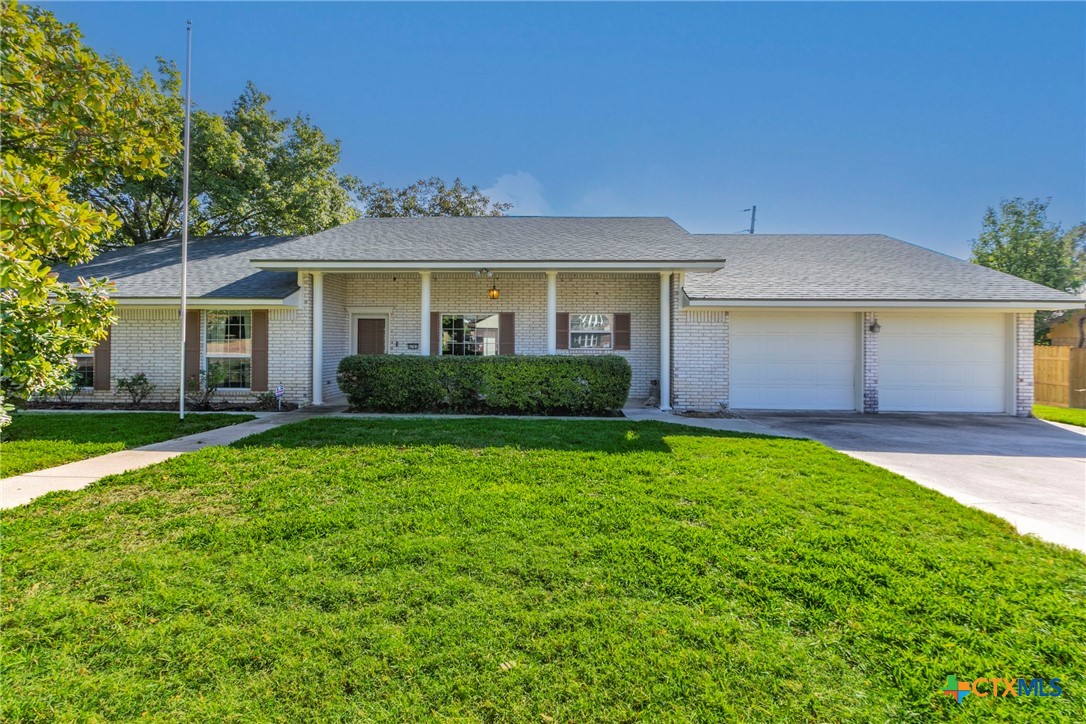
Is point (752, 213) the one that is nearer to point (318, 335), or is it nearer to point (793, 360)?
point (793, 360)

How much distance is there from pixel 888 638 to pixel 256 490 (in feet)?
16.6

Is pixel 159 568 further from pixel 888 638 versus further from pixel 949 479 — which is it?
pixel 949 479

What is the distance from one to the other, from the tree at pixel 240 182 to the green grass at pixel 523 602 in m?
15.6

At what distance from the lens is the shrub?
10133 millimetres

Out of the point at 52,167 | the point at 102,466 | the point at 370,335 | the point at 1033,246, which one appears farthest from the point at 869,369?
the point at 1033,246

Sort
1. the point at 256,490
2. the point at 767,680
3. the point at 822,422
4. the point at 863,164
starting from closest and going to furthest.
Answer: the point at 767,680 → the point at 256,490 → the point at 822,422 → the point at 863,164

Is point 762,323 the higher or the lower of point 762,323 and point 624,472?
the higher

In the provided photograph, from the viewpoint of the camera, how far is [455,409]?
9.48 m

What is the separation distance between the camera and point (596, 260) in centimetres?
952

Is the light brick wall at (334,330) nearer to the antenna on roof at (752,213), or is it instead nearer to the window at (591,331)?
the window at (591,331)

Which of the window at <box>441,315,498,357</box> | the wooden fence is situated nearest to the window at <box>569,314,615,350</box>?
the window at <box>441,315,498,357</box>

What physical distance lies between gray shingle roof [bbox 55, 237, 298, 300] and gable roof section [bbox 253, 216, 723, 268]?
834mm

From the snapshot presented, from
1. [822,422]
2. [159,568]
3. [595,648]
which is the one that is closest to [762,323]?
[822,422]

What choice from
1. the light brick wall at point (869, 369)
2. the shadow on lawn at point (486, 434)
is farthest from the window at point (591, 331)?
the light brick wall at point (869, 369)
